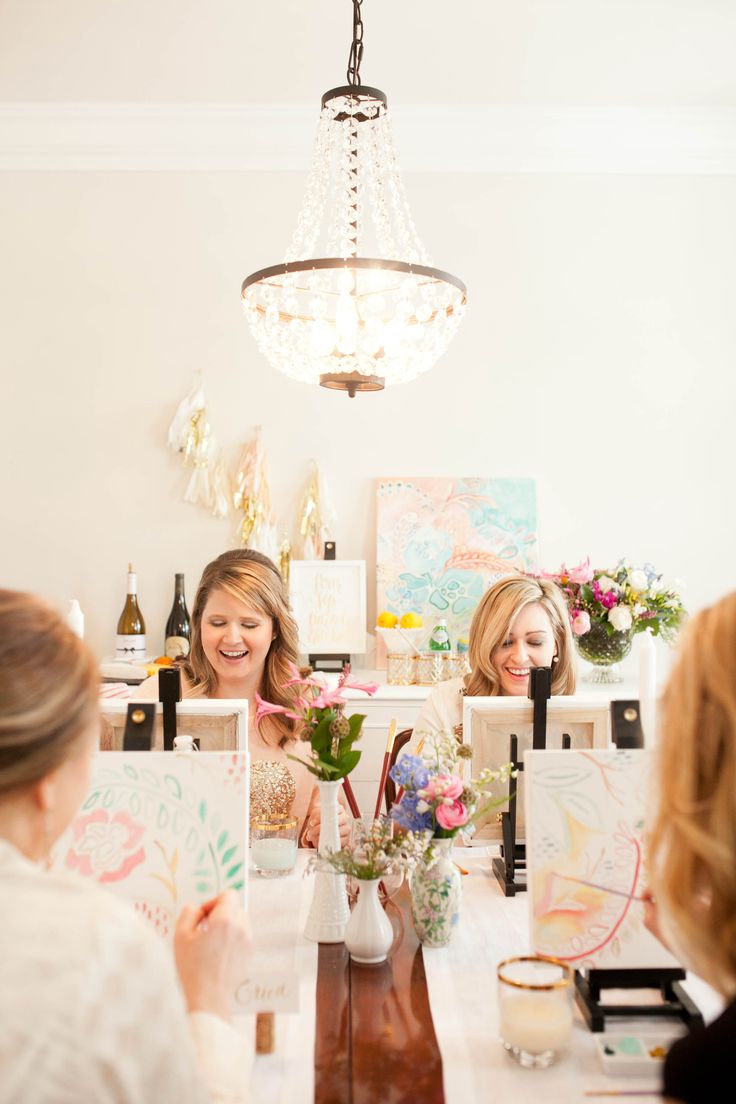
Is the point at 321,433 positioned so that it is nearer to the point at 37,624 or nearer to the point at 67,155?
the point at 67,155

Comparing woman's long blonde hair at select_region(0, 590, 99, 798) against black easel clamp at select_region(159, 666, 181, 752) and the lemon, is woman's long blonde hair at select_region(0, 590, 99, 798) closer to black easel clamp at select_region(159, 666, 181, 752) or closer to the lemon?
black easel clamp at select_region(159, 666, 181, 752)

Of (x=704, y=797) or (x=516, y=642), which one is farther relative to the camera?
(x=516, y=642)

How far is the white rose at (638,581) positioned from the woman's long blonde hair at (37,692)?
2517 mm

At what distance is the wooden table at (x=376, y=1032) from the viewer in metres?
1.17

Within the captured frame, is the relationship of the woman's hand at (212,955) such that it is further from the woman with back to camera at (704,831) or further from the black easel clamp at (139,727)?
the woman with back to camera at (704,831)

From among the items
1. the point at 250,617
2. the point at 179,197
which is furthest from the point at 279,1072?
the point at 179,197

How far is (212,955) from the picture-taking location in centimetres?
112

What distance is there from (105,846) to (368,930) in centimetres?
44

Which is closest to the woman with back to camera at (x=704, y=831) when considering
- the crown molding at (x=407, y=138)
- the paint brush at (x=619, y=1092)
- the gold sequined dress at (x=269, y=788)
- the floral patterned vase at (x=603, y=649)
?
the paint brush at (x=619, y=1092)

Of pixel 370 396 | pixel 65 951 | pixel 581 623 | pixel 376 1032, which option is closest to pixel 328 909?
pixel 376 1032

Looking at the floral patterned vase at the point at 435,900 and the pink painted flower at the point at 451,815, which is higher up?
the pink painted flower at the point at 451,815

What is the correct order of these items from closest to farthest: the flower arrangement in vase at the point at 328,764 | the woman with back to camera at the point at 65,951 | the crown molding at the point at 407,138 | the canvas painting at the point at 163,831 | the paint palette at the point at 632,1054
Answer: the woman with back to camera at the point at 65,951
the paint palette at the point at 632,1054
the canvas painting at the point at 163,831
the flower arrangement in vase at the point at 328,764
the crown molding at the point at 407,138

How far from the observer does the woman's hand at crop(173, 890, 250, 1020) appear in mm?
1099

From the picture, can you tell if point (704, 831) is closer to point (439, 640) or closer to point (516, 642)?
point (516, 642)
